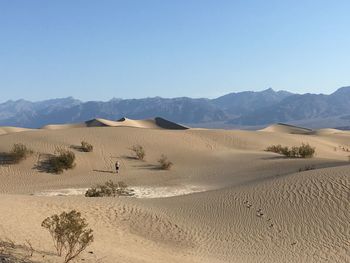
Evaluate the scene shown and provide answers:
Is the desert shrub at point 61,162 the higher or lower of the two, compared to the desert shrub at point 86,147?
lower

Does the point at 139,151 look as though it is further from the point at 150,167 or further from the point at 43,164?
the point at 43,164

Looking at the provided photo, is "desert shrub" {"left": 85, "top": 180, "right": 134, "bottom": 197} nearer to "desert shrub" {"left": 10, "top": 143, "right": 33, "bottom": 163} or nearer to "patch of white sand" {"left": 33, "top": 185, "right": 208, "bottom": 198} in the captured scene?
"patch of white sand" {"left": 33, "top": 185, "right": 208, "bottom": 198}

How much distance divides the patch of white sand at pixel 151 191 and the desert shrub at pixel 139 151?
7.38m

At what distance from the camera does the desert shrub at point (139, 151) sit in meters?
31.3

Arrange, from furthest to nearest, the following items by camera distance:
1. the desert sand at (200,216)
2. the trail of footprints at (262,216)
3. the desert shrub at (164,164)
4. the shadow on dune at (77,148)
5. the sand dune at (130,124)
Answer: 1. the sand dune at (130,124)
2. the shadow on dune at (77,148)
3. the desert shrub at (164,164)
4. the trail of footprints at (262,216)
5. the desert sand at (200,216)

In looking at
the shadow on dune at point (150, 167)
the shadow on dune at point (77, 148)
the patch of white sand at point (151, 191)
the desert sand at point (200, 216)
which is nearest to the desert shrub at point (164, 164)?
the shadow on dune at point (150, 167)

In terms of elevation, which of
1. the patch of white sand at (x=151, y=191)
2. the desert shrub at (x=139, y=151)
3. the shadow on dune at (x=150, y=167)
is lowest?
the patch of white sand at (x=151, y=191)

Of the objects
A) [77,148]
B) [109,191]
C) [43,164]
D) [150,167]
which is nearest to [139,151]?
[150,167]

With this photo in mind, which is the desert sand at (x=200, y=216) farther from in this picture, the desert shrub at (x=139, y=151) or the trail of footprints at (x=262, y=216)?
the desert shrub at (x=139, y=151)

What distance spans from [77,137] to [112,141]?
248cm

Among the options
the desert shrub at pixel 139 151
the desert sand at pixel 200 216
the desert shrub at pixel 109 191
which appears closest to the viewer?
the desert sand at pixel 200 216

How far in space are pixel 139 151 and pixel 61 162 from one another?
5647 mm

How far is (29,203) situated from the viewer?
15031 millimetres

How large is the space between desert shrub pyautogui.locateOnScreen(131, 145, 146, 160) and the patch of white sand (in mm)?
7380
